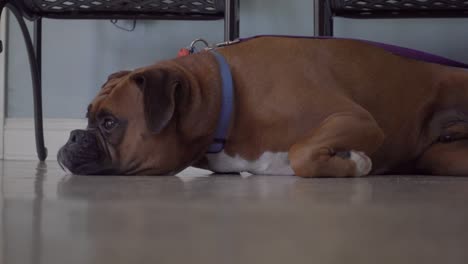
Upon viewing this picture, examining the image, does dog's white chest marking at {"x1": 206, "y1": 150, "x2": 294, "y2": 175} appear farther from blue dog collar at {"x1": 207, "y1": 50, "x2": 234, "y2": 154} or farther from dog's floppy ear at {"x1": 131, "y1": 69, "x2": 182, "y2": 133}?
dog's floppy ear at {"x1": 131, "y1": 69, "x2": 182, "y2": 133}

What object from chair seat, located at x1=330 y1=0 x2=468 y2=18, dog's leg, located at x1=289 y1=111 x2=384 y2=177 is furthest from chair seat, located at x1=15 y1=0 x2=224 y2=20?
dog's leg, located at x1=289 y1=111 x2=384 y2=177

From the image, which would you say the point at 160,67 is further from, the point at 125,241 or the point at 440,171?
the point at 125,241

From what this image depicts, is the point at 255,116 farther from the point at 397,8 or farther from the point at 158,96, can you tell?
the point at 397,8

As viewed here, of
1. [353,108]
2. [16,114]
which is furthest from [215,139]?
[16,114]

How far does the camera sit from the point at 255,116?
139 cm

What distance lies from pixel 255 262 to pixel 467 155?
3.92ft

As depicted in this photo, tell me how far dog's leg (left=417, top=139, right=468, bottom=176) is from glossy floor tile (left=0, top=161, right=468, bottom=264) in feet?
2.28

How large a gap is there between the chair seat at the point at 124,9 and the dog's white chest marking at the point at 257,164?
2.20ft

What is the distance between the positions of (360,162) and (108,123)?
52 centimetres

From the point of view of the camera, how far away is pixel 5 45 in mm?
2926

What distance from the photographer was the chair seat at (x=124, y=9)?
2016mm

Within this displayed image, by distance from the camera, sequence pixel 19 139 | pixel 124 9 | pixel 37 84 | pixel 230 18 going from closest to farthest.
Result: pixel 230 18, pixel 124 9, pixel 37 84, pixel 19 139

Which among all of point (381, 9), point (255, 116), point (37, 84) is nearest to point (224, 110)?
point (255, 116)

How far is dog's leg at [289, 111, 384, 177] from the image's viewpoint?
1288 millimetres
